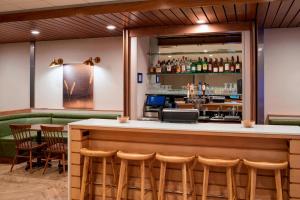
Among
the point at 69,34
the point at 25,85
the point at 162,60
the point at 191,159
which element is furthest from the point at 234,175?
the point at 25,85

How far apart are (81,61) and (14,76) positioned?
6.61 ft

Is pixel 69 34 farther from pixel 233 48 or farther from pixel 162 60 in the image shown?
pixel 233 48

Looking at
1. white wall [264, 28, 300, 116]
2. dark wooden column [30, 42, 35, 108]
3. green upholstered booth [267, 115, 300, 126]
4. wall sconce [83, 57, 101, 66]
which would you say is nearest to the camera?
green upholstered booth [267, 115, 300, 126]

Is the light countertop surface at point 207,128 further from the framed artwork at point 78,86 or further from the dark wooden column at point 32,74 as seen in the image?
the dark wooden column at point 32,74

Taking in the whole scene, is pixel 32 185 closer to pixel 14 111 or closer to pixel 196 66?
pixel 14 111

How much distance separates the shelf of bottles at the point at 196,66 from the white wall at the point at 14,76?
341 cm

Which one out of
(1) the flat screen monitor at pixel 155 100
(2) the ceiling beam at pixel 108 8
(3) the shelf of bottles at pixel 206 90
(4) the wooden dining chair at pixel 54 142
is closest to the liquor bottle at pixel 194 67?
(3) the shelf of bottles at pixel 206 90

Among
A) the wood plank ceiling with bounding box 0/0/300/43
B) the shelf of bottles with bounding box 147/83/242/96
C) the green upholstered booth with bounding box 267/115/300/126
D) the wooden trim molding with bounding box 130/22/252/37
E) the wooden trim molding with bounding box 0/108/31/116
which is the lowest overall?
the green upholstered booth with bounding box 267/115/300/126

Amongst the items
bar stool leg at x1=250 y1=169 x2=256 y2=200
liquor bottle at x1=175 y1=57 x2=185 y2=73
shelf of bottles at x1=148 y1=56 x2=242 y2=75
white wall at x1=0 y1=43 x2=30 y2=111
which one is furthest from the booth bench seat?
bar stool leg at x1=250 y1=169 x2=256 y2=200

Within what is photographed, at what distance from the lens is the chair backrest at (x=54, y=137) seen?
198 inches

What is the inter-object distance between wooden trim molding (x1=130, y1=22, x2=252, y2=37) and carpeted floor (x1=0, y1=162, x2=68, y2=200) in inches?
114

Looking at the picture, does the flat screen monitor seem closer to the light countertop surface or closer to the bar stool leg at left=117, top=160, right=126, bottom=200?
the light countertop surface

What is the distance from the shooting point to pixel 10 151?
5.88 metres

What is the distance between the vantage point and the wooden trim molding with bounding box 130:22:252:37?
15.8 ft
